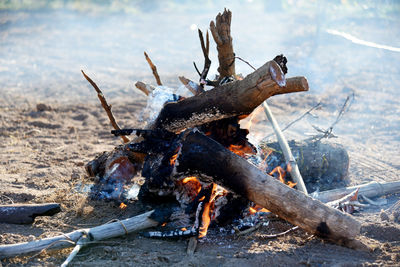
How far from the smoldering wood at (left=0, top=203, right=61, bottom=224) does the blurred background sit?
18.8 ft

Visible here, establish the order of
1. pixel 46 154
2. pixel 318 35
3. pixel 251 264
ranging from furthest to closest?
1. pixel 318 35
2. pixel 46 154
3. pixel 251 264

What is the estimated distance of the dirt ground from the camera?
303 cm

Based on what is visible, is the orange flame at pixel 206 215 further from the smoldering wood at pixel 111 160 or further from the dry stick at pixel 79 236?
the smoldering wood at pixel 111 160

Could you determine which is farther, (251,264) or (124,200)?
(124,200)

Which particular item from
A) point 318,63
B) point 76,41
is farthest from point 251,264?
point 76,41

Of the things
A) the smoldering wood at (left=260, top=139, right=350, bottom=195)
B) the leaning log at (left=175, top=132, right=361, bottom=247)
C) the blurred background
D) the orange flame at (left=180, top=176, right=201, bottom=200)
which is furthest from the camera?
the blurred background

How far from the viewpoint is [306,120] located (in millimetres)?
7738

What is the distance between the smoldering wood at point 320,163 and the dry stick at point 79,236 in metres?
1.85

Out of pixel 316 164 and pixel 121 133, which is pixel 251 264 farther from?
pixel 316 164

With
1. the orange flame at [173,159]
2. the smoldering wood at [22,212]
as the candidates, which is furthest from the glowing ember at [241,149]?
the smoldering wood at [22,212]

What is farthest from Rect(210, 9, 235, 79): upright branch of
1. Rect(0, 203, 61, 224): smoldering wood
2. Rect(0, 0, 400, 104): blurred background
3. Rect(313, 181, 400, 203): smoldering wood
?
Rect(0, 0, 400, 104): blurred background

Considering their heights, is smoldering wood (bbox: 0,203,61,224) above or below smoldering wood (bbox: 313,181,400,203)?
above

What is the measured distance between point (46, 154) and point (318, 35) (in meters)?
11.5

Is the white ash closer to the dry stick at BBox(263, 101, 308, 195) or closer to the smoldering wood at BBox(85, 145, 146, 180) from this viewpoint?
the smoldering wood at BBox(85, 145, 146, 180)
